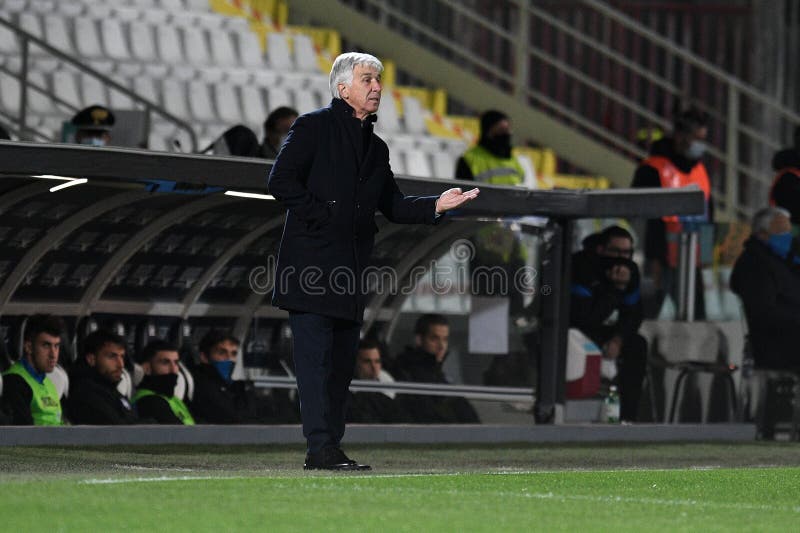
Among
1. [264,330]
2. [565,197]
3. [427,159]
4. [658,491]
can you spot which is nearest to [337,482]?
[658,491]

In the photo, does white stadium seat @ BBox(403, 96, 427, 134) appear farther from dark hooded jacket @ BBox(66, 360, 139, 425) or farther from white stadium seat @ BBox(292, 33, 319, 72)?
dark hooded jacket @ BBox(66, 360, 139, 425)

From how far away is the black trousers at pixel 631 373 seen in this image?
539 inches

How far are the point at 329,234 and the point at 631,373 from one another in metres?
5.18

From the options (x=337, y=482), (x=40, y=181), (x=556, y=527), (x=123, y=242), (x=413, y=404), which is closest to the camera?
(x=556, y=527)

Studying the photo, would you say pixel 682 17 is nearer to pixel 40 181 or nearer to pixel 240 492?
pixel 40 181

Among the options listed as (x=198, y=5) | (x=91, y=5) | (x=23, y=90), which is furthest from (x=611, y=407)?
(x=198, y=5)

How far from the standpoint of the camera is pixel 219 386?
12070 millimetres

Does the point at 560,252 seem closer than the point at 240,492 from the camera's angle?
No

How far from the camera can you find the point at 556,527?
6727 millimetres

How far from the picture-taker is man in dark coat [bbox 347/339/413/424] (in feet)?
41.1

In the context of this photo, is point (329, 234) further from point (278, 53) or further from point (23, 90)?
point (278, 53)

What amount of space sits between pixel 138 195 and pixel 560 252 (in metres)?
3.13

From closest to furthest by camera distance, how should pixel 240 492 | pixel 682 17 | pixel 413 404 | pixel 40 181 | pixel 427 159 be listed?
pixel 240 492, pixel 40 181, pixel 413 404, pixel 427 159, pixel 682 17

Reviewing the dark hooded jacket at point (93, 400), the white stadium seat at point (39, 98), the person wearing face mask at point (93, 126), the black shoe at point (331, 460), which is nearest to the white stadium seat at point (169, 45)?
the white stadium seat at point (39, 98)
